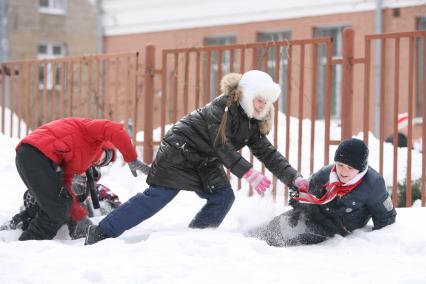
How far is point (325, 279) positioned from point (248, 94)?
147 centimetres

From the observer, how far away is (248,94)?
4617 millimetres

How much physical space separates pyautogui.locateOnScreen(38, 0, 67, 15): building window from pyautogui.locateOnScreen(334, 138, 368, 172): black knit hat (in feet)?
60.8

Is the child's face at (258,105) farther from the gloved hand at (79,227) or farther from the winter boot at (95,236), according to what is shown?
the gloved hand at (79,227)

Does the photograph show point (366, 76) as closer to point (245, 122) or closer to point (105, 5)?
point (245, 122)

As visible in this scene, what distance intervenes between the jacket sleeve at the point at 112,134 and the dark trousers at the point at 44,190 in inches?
14.6

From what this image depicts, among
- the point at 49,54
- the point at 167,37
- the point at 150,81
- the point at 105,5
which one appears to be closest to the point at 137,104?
the point at 150,81

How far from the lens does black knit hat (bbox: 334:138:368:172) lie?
455 centimetres

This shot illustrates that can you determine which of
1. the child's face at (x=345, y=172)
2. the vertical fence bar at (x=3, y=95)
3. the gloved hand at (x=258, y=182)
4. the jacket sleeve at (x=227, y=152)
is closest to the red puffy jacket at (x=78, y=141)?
the jacket sleeve at (x=227, y=152)

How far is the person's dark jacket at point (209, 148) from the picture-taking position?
4.61 meters

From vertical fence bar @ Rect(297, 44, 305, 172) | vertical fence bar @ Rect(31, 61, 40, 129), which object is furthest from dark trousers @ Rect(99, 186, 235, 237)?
vertical fence bar @ Rect(31, 61, 40, 129)

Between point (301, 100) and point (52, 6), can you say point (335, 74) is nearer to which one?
point (301, 100)

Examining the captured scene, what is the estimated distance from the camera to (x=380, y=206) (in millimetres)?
4598

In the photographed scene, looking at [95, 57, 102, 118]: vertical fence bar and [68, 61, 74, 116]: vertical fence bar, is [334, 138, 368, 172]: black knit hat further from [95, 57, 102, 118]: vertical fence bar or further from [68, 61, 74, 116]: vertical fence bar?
[68, 61, 74, 116]: vertical fence bar

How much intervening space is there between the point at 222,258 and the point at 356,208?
48.0 inches
